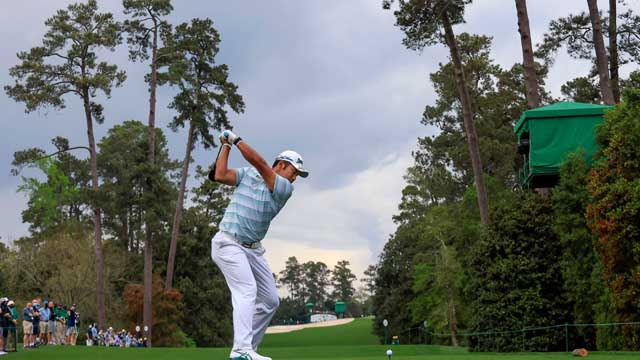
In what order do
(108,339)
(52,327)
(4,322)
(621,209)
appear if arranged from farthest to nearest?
1. (108,339)
2. (52,327)
3. (621,209)
4. (4,322)

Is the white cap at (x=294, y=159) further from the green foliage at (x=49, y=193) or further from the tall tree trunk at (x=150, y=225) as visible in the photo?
the green foliage at (x=49, y=193)

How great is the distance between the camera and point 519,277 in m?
29.3

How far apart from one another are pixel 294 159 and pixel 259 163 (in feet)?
2.03

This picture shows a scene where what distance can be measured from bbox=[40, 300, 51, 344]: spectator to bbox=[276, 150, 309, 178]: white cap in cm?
2338

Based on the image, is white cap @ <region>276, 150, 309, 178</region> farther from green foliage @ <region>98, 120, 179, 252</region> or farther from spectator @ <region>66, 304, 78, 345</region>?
green foliage @ <region>98, 120, 179, 252</region>

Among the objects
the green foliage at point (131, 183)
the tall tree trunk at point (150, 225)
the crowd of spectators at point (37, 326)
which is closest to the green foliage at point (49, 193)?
the green foliage at point (131, 183)

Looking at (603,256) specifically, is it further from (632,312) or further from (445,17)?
(445,17)

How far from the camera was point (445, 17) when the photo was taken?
3534cm

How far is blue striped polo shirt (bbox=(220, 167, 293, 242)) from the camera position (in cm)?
841

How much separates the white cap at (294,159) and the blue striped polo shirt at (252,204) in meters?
0.23

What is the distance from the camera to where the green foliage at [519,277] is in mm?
28891

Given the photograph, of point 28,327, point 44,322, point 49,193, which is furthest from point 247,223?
point 49,193

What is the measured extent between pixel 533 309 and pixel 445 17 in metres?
13.5

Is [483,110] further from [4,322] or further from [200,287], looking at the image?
[4,322]
